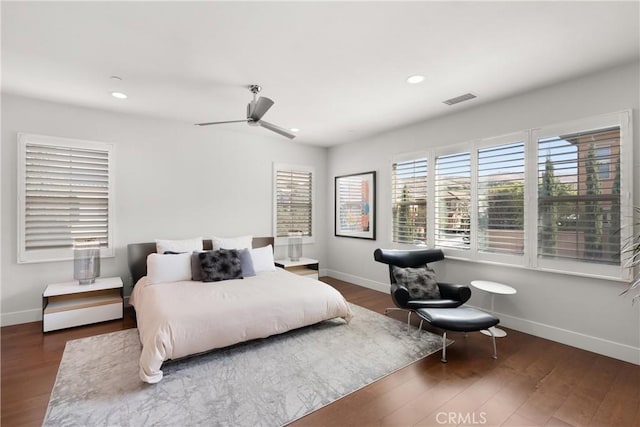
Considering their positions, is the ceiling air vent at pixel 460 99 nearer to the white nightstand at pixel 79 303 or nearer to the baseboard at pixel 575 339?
the baseboard at pixel 575 339

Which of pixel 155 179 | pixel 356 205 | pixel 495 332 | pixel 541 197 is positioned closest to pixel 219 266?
pixel 155 179

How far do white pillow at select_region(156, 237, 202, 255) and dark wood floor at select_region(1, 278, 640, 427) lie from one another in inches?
55.2

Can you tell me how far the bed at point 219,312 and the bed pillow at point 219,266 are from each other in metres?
0.10

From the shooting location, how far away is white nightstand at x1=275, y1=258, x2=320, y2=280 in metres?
5.13

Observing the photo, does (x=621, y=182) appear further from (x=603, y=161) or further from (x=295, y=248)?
(x=295, y=248)

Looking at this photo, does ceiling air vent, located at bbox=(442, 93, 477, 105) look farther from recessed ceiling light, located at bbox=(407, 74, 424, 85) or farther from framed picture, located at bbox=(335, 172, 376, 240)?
framed picture, located at bbox=(335, 172, 376, 240)

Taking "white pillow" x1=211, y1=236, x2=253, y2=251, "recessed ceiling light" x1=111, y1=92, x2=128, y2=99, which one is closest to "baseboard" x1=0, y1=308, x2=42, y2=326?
"white pillow" x1=211, y1=236, x2=253, y2=251

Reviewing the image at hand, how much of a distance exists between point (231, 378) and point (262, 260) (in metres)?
2.07

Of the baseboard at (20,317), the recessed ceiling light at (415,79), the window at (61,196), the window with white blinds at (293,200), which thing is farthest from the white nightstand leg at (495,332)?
the baseboard at (20,317)

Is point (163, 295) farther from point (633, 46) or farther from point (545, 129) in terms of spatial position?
point (633, 46)

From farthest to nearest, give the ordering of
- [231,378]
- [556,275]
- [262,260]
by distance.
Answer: [262,260]
[556,275]
[231,378]

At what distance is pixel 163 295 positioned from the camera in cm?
304

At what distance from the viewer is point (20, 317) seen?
3572mm

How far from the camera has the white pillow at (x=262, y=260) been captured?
4.30m
